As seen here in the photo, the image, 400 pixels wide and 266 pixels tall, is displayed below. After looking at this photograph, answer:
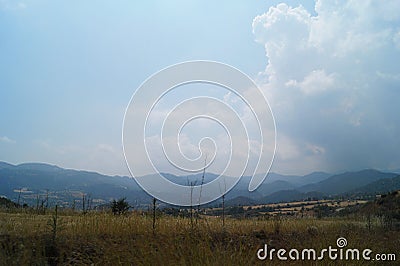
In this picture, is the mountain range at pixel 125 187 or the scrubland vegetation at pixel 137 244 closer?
the scrubland vegetation at pixel 137 244

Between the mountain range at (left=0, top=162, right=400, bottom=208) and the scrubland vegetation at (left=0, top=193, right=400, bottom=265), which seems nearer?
the scrubland vegetation at (left=0, top=193, right=400, bottom=265)

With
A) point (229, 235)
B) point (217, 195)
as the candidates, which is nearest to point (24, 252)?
point (217, 195)

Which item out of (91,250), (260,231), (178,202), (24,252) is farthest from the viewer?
(260,231)

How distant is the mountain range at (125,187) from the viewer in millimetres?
16494

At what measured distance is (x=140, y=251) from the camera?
6.64 metres

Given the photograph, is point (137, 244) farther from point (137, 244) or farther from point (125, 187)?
point (125, 187)

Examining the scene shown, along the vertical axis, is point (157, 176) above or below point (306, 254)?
above

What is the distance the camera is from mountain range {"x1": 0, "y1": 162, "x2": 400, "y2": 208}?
54.1ft

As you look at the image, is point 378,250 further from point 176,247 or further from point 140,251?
point 140,251

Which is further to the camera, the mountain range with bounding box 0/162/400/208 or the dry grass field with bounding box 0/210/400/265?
the mountain range with bounding box 0/162/400/208

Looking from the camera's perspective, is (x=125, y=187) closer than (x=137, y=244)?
No

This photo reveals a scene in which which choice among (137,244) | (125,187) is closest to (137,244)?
(137,244)

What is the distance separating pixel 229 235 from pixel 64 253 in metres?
4.69

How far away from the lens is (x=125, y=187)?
1286 inches
